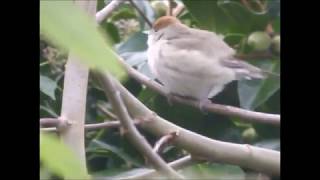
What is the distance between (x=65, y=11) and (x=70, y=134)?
1.54ft

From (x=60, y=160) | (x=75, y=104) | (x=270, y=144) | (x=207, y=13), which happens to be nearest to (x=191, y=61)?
(x=207, y=13)

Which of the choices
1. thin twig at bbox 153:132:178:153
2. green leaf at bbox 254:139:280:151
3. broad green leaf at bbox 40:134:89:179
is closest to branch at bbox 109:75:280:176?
thin twig at bbox 153:132:178:153

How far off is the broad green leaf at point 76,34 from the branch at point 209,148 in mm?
598

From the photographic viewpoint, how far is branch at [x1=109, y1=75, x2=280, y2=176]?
2.66 feet

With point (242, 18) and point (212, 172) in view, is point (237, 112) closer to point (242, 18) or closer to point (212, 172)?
point (212, 172)

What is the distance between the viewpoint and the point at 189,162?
36.0 inches

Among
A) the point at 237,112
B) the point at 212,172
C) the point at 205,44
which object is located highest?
the point at 205,44

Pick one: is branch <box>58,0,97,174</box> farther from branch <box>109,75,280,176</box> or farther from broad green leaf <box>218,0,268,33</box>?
broad green leaf <box>218,0,268,33</box>

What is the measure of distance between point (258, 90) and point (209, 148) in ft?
1.22

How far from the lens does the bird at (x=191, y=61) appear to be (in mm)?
1238

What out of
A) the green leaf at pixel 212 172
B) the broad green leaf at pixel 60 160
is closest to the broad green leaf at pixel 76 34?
the broad green leaf at pixel 60 160

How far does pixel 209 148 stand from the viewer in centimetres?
86

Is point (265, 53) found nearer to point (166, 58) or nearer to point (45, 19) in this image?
point (166, 58)
